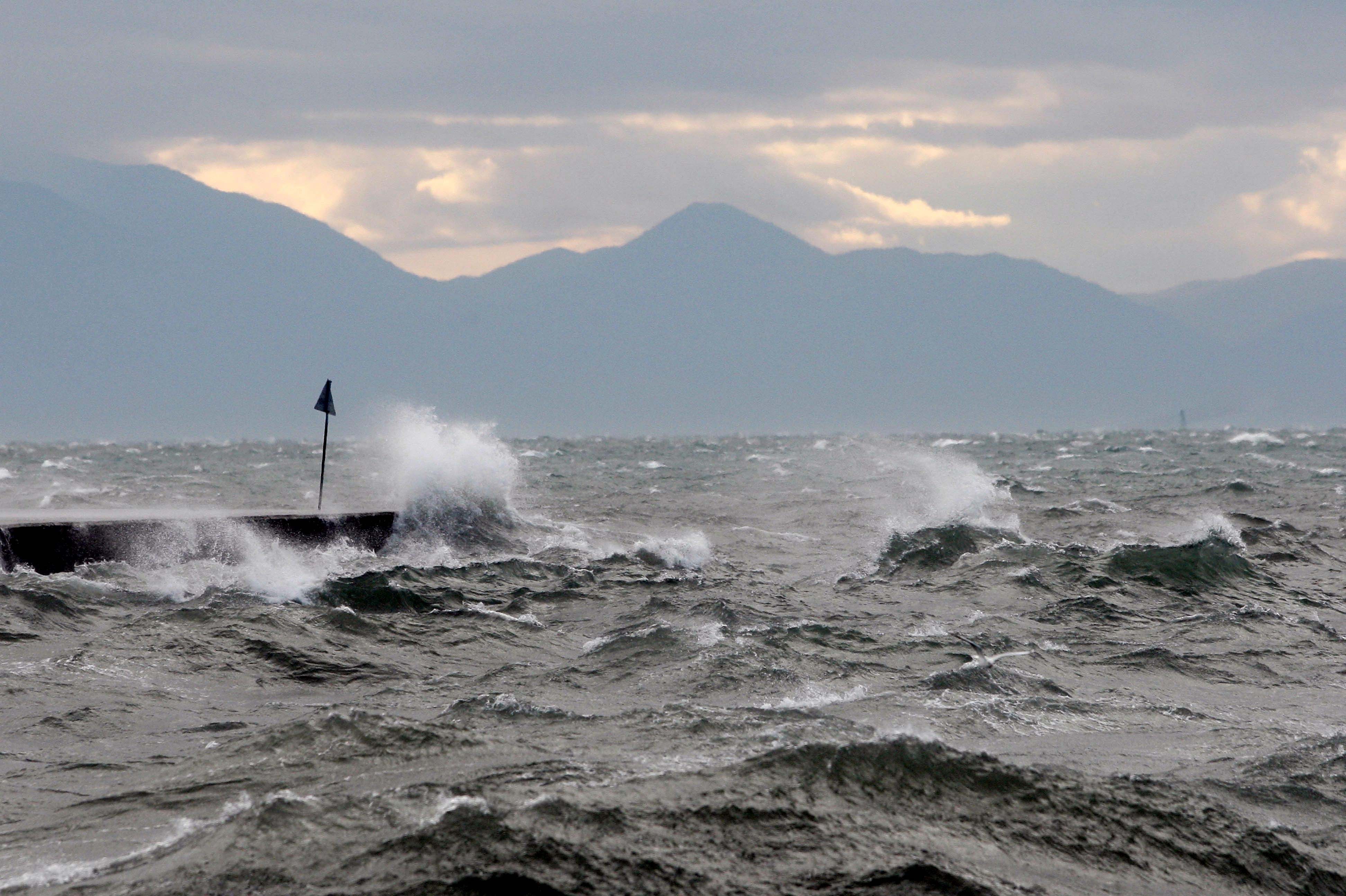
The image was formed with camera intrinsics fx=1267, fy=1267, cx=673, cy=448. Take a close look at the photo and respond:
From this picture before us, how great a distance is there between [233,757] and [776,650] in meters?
4.28

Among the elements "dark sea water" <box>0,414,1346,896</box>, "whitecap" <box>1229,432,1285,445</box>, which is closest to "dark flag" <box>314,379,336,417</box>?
"dark sea water" <box>0,414,1346,896</box>

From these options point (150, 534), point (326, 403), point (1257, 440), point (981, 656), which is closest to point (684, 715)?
point (981, 656)

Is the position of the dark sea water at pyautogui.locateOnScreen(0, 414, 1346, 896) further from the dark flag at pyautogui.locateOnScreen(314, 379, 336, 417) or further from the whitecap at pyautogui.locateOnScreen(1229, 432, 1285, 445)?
the whitecap at pyautogui.locateOnScreen(1229, 432, 1285, 445)

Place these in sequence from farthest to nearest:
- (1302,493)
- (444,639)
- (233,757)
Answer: (1302,493) → (444,639) → (233,757)

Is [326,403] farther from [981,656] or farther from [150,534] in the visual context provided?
[981,656]

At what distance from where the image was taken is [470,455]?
21.4 metres

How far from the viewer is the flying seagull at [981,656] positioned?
8.92 meters

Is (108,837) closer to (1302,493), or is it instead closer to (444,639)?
(444,639)

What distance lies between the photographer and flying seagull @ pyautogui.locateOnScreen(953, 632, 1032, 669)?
8922 mm

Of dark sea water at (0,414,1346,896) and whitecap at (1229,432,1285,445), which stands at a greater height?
whitecap at (1229,432,1285,445)

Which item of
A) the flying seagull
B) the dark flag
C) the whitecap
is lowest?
the flying seagull

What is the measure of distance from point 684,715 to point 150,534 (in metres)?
9.24

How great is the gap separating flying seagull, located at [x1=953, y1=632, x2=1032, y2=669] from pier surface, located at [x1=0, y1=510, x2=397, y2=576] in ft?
28.0

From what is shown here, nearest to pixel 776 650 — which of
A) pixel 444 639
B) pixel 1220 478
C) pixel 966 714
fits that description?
pixel 966 714
